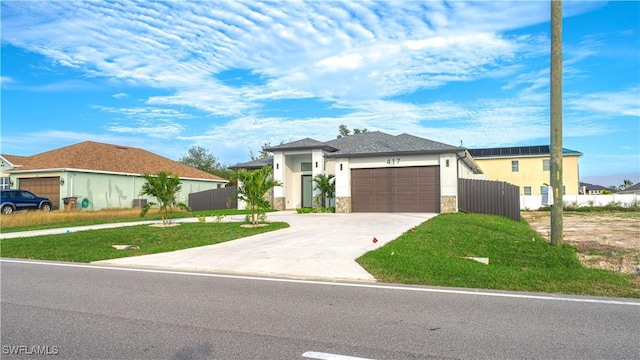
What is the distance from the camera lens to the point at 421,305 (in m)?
6.25

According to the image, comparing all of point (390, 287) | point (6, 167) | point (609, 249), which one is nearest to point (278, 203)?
point (609, 249)

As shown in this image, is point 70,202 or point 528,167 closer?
point 70,202

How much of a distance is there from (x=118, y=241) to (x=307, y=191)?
1662 cm

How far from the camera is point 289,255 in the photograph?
10.9m

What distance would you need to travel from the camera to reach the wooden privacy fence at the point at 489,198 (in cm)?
2334

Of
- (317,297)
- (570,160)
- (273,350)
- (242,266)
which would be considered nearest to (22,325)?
(273,350)

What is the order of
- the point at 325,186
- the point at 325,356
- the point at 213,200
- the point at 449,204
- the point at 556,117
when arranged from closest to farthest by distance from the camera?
1. the point at 325,356
2. the point at 556,117
3. the point at 449,204
4. the point at 325,186
5. the point at 213,200

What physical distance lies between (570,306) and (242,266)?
6.24m

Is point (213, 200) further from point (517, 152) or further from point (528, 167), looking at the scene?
point (517, 152)

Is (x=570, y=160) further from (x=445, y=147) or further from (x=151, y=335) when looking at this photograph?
(x=151, y=335)

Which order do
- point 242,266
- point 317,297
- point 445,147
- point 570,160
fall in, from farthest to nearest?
point 570,160
point 445,147
point 242,266
point 317,297

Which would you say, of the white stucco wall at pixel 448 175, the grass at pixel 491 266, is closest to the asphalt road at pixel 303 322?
the grass at pixel 491 266

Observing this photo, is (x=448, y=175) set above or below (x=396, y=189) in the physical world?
above

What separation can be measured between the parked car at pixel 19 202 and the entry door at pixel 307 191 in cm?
Answer: 1628
